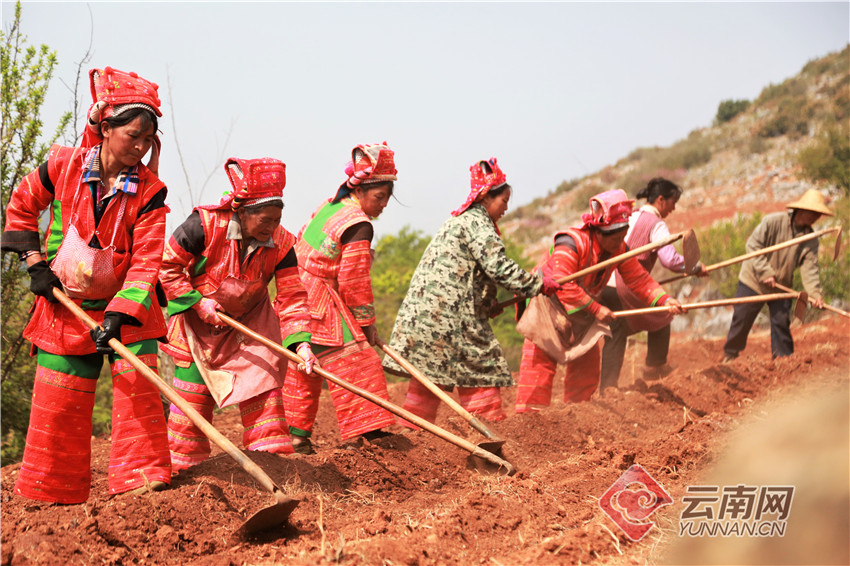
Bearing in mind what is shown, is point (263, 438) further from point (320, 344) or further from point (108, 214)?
point (108, 214)

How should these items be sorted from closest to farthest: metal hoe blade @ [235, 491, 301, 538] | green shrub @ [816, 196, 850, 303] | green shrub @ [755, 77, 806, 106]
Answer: metal hoe blade @ [235, 491, 301, 538], green shrub @ [816, 196, 850, 303], green shrub @ [755, 77, 806, 106]

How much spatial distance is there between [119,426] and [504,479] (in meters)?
2.00

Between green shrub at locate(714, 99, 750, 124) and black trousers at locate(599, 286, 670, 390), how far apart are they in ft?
128

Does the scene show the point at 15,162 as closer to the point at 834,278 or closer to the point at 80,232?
the point at 80,232

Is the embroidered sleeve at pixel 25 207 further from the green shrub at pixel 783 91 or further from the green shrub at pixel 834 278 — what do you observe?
the green shrub at pixel 783 91

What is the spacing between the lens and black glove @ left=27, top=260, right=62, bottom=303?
12.4ft

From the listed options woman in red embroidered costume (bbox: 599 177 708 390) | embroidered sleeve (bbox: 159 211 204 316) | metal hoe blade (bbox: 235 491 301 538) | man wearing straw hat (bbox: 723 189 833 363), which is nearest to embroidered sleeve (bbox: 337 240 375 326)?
embroidered sleeve (bbox: 159 211 204 316)

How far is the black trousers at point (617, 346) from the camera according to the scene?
7.76 metres

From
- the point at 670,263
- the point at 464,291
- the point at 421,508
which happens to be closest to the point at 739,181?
the point at 670,263

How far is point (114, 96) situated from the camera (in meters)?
3.73

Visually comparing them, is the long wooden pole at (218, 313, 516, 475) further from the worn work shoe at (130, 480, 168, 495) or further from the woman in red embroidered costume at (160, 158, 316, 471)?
the worn work shoe at (130, 480, 168, 495)

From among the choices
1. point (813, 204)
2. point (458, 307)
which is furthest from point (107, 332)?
point (813, 204)

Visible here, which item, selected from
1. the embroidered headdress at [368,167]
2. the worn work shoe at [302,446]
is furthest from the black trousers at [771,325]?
the worn work shoe at [302,446]

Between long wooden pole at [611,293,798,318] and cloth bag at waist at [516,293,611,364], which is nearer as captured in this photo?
cloth bag at waist at [516,293,611,364]
